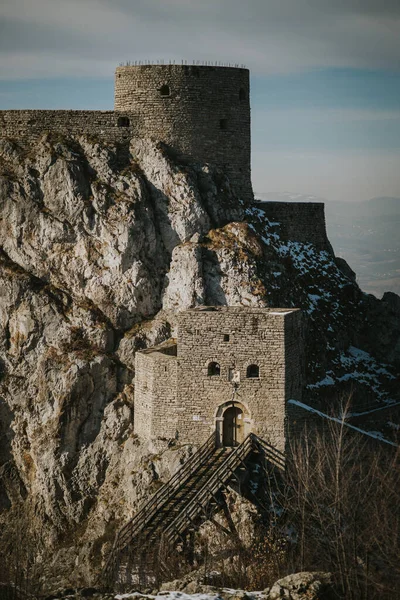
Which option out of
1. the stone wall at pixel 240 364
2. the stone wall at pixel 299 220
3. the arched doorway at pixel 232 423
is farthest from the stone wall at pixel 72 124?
the arched doorway at pixel 232 423

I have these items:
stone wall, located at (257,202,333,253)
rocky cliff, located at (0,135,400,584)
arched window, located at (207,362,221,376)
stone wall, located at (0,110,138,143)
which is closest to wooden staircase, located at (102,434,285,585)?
arched window, located at (207,362,221,376)

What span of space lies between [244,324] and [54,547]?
1717 centimetres

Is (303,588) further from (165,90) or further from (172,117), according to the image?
(165,90)

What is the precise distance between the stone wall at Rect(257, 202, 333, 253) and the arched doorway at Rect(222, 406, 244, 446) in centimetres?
1903

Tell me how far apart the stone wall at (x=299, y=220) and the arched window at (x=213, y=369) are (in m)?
18.2

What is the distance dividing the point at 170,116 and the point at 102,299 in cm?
1143

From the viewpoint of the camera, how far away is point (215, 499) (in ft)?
163

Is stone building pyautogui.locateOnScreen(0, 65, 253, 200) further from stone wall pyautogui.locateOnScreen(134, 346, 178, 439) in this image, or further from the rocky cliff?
stone wall pyautogui.locateOnScreen(134, 346, 178, 439)

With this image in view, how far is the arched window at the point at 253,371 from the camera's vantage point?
52062 mm

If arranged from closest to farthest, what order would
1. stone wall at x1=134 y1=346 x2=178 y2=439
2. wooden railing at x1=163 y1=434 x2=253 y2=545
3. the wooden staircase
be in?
the wooden staircase < wooden railing at x1=163 y1=434 x2=253 y2=545 < stone wall at x1=134 y1=346 x2=178 y2=439

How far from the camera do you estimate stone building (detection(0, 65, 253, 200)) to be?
67.2 m

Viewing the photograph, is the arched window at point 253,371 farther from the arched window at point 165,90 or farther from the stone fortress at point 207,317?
the arched window at point 165,90

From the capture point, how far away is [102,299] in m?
64.4

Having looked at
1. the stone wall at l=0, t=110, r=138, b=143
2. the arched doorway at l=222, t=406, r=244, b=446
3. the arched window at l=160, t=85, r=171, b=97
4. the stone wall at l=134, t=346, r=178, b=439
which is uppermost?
the arched window at l=160, t=85, r=171, b=97
